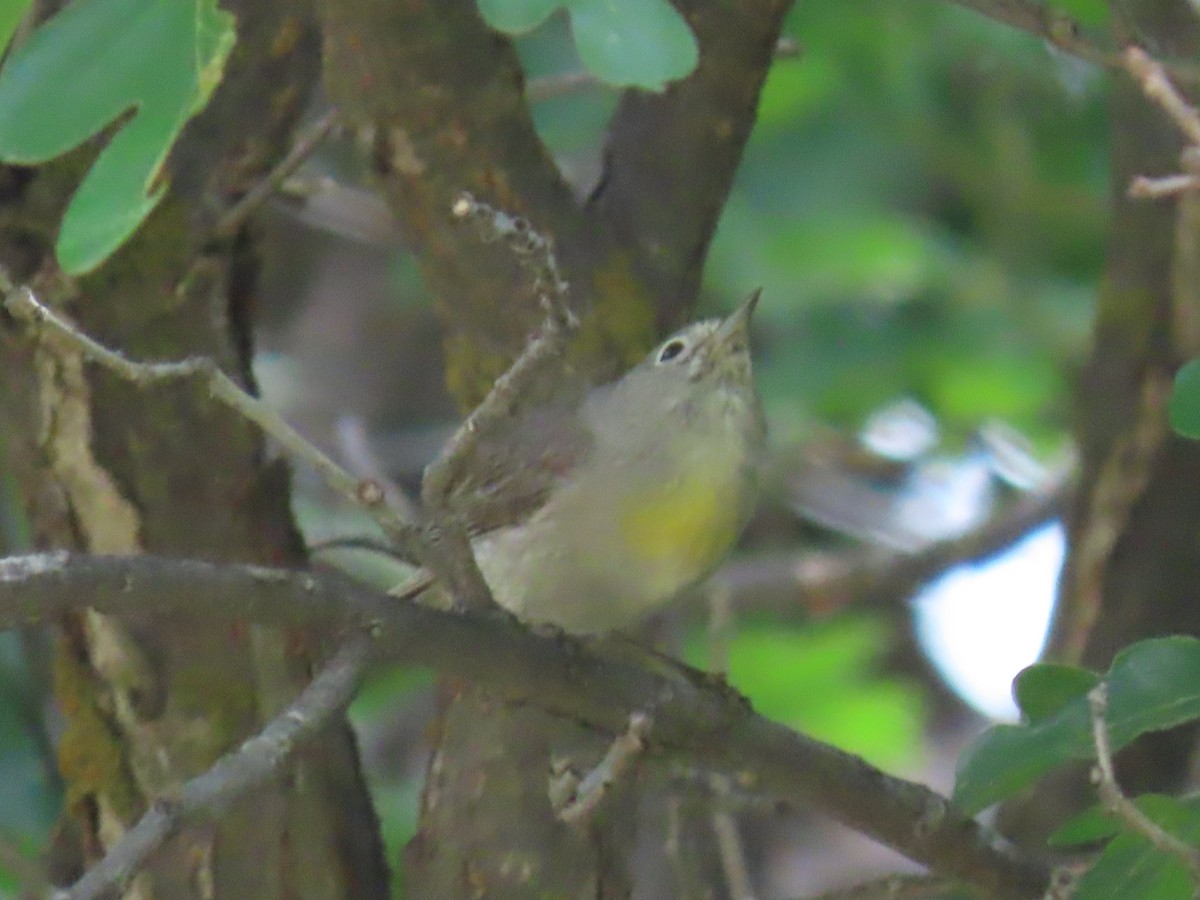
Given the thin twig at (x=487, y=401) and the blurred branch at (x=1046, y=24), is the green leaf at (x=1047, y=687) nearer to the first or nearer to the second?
the thin twig at (x=487, y=401)

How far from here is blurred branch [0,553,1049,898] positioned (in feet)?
7.05

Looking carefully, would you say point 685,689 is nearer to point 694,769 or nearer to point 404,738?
point 694,769

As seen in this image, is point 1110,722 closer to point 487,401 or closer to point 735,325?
point 487,401

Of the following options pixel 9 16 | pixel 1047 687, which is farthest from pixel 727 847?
pixel 9 16

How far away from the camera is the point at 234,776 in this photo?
7.23ft

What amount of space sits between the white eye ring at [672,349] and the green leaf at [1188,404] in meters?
1.19

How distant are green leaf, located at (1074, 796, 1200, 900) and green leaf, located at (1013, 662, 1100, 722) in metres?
0.14

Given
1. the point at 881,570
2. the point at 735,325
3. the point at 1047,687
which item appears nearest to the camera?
the point at 1047,687

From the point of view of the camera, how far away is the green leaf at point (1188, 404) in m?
2.29

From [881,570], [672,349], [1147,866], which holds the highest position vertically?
[1147,866]

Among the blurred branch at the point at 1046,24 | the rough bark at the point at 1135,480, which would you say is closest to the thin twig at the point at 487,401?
the blurred branch at the point at 1046,24

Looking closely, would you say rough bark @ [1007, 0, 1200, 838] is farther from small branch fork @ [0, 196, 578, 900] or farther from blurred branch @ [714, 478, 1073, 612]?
small branch fork @ [0, 196, 578, 900]

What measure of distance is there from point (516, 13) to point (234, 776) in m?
0.86

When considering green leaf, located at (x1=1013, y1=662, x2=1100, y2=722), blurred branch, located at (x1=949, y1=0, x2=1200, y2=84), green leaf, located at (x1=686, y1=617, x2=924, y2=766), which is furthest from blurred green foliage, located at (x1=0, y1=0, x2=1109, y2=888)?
green leaf, located at (x1=1013, y1=662, x2=1100, y2=722)
